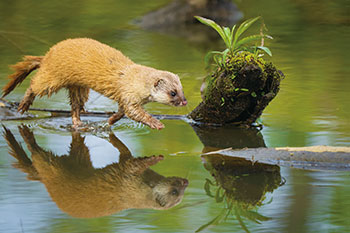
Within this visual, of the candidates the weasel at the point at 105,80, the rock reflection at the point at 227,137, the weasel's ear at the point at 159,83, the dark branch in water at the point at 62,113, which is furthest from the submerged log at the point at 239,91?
the weasel's ear at the point at 159,83

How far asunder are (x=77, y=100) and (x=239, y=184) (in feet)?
8.48

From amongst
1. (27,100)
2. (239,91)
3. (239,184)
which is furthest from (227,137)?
(27,100)

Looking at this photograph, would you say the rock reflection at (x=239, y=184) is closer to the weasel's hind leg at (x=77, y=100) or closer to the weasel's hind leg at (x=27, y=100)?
the weasel's hind leg at (x=77, y=100)

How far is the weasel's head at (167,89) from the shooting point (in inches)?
232

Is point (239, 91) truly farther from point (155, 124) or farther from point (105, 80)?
point (105, 80)

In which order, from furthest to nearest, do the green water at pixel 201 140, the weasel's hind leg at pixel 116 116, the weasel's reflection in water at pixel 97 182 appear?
the weasel's hind leg at pixel 116 116 < the weasel's reflection in water at pixel 97 182 < the green water at pixel 201 140

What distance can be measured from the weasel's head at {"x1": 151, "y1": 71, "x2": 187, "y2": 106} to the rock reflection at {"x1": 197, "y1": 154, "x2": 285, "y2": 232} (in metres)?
0.84

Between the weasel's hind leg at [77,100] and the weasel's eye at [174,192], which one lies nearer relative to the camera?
the weasel's eye at [174,192]

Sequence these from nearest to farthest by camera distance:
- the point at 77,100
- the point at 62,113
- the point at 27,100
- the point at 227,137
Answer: the point at 227,137 → the point at 77,100 → the point at 27,100 → the point at 62,113

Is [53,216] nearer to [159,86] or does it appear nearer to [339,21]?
[159,86]

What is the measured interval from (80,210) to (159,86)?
2.08 m

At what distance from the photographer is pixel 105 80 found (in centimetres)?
622

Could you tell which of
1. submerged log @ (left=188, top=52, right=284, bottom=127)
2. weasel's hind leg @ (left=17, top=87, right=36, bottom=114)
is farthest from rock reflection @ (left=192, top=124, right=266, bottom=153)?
weasel's hind leg @ (left=17, top=87, right=36, bottom=114)

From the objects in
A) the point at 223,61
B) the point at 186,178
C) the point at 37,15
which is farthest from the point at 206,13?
the point at 186,178
